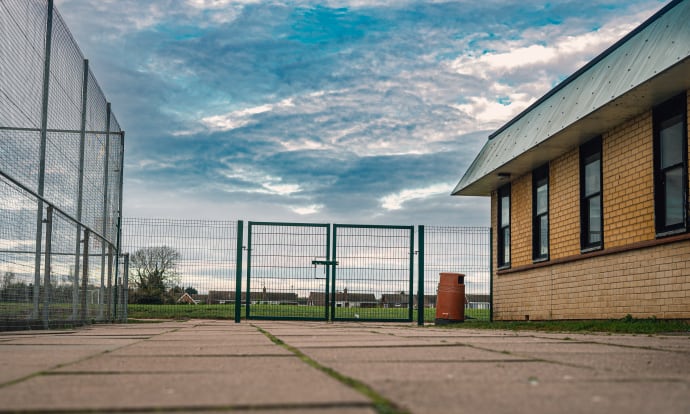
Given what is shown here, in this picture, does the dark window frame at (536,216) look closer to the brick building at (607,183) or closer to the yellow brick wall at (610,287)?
the brick building at (607,183)

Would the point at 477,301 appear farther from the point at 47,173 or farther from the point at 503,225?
A: the point at 47,173

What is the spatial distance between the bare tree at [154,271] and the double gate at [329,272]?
1527 millimetres

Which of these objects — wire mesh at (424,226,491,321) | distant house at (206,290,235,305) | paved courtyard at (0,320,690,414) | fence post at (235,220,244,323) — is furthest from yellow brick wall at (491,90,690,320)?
distant house at (206,290,235,305)

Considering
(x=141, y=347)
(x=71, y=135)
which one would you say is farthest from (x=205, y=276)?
(x=141, y=347)

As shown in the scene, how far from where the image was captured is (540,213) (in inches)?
526

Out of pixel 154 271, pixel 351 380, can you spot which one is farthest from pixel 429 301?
pixel 351 380

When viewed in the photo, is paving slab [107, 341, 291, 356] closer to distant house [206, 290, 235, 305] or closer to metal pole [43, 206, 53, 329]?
metal pole [43, 206, 53, 329]

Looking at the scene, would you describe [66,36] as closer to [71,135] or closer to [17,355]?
[71,135]

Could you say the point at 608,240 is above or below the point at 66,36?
below

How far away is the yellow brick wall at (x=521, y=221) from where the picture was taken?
45.3 feet

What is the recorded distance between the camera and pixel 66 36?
934 centimetres

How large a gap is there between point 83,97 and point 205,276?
16.5ft

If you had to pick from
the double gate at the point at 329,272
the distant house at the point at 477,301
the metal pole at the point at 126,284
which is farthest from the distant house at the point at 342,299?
the metal pole at the point at 126,284

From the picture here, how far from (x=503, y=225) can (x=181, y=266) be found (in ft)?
22.3
